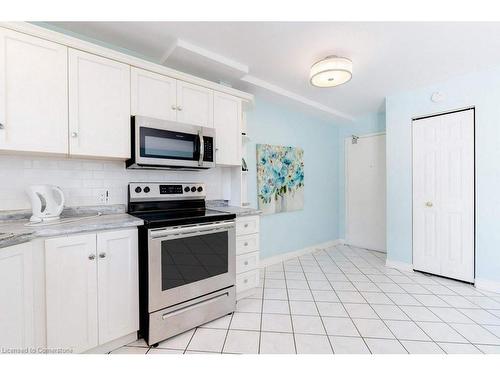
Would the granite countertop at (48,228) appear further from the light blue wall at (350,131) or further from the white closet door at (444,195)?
the light blue wall at (350,131)

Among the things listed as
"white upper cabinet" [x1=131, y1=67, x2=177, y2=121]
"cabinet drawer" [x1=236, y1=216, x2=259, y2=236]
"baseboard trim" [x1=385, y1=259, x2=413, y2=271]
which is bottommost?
"baseboard trim" [x1=385, y1=259, x2=413, y2=271]

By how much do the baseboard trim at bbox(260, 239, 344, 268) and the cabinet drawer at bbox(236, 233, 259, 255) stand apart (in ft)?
3.33

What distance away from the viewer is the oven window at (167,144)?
187 cm

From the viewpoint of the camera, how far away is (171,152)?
6.63ft

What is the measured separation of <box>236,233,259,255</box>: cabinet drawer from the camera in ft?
7.29

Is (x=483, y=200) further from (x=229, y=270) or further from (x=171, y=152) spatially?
(x=171, y=152)

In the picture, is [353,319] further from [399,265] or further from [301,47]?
[301,47]

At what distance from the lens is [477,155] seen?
255 centimetres

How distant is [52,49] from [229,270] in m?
2.09

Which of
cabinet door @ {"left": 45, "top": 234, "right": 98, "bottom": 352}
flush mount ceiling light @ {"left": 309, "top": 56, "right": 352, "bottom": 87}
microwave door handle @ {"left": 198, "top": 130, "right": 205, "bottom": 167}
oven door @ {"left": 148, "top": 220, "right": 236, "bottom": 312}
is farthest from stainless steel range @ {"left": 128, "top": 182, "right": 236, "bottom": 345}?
flush mount ceiling light @ {"left": 309, "top": 56, "right": 352, "bottom": 87}

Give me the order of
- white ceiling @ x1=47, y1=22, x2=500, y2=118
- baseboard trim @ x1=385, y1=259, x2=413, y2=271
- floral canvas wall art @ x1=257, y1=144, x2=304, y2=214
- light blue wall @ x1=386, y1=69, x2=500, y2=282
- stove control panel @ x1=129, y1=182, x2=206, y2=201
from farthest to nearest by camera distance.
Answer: floral canvas wall art @ x1=257, y1=144, x2=304, y2=214 → baseboard trim @ x1=385, y1=259, x2=413, y2=271 → light blue wall @ x1=386, y1=69, x2=500, y2=282 → stove control panel @ x1=129, y1=182, x2=206, y2=201 → white ceiling @ x1=47, y1=22, x2=500, y2=118

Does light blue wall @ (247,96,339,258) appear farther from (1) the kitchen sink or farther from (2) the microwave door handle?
(1) the kitchen sink

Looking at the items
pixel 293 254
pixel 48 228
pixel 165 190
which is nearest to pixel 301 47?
pixel 165 190

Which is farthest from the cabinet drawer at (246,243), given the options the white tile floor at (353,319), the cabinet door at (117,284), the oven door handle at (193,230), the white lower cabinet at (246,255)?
the cabinet door at (117,284)
